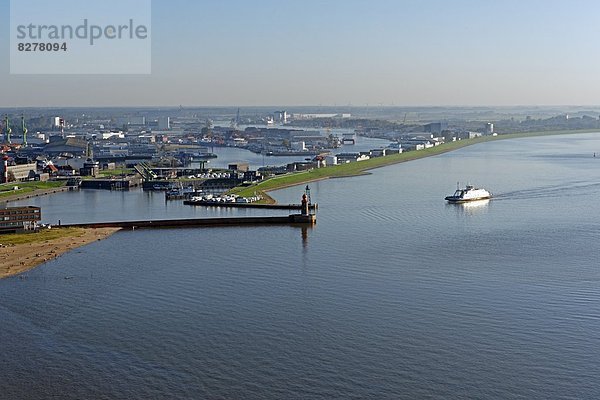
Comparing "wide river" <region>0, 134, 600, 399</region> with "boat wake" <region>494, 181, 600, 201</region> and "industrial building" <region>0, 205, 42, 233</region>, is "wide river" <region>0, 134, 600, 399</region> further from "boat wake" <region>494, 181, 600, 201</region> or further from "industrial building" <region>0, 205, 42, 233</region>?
"boat wake" <region>494, 181, 600, 201</region>

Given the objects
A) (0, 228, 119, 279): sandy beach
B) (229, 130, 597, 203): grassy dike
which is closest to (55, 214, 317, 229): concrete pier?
(0, 228, 119, 279): sandy beach

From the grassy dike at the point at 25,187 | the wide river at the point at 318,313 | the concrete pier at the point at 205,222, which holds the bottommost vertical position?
the wide river at the point at 318,313

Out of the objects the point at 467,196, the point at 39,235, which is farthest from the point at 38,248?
the point at 467,196

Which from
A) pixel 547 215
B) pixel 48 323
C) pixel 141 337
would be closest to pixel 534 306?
pixel 141 337

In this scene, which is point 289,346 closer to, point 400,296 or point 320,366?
point 320,366

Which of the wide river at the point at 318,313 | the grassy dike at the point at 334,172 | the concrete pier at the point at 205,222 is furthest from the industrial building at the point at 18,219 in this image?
the grassy dike at the point at 334,172

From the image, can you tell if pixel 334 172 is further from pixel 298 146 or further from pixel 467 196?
pixel 298 146

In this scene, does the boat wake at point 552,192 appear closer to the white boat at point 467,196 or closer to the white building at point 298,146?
the white boat at point 467,196
